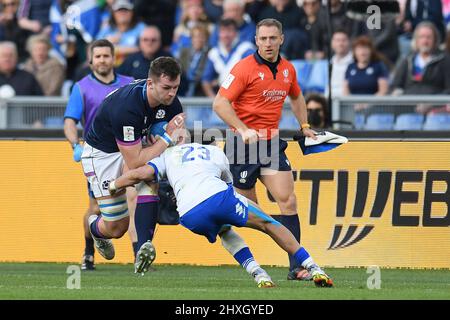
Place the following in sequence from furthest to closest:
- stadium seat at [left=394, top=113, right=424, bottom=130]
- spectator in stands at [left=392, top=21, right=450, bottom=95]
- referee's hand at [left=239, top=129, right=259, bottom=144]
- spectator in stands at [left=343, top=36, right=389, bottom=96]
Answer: spectator in stands at [left=343, top=36, right=389, bottom=96], spectator in stands at [left=392, top=21, right=450, bottom=95], stadium seat at [left=394, top=113, right=424, bottom=130], referee's hand at [left=239, top=129, right=259, bottom=144]

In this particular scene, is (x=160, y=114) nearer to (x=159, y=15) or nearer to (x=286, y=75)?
(x=286, y=75)

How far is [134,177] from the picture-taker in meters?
10.9

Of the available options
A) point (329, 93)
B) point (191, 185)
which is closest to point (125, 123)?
point (191, 185)

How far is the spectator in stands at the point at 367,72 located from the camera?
16.8 metres

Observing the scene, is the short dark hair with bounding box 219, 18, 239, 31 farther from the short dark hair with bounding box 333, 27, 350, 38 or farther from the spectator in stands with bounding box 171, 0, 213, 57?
the short dark hair with bounding box 333, 27, 350, 38

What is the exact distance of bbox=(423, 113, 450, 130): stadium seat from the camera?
14.7 meters

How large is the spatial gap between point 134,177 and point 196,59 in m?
7.36

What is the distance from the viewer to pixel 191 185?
34.0 ft

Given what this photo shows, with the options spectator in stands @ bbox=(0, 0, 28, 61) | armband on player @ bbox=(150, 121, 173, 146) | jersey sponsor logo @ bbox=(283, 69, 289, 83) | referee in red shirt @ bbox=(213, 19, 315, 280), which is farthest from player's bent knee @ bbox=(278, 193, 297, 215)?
spectator in stands @ bbox=(0, 0, 28, 61)

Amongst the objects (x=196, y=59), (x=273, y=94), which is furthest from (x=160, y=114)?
(x=196, y=59)

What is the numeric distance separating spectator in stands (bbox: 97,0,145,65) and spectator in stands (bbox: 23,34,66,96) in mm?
911

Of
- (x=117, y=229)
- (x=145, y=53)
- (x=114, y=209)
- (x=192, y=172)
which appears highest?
(x=145, y=53)
